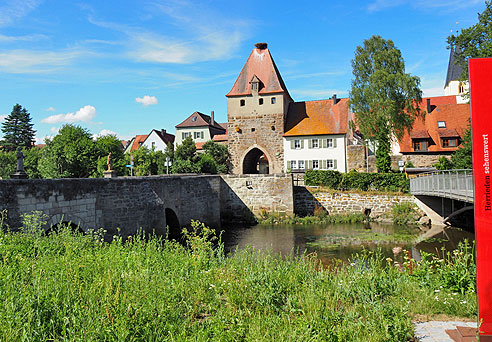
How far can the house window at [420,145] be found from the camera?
3522 centimetres

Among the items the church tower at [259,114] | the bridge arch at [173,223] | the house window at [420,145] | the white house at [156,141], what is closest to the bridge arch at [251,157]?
the church tower at [259,114]

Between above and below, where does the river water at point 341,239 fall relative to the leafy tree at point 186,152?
below

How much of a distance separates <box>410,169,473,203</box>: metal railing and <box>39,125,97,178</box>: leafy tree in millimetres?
28631

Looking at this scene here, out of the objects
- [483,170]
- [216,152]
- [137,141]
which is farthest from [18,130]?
[483,170]

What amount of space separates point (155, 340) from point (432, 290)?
435cm

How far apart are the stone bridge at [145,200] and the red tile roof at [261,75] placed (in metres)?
12.2

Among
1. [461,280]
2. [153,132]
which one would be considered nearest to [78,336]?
[461,280]

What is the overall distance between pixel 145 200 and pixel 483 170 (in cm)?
1409

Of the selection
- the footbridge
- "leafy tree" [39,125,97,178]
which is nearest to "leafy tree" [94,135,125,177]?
"leafy tree" [39,125,97,178]

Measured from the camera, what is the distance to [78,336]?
3732mm

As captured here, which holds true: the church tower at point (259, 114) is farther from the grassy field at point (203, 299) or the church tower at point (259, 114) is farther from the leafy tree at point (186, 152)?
the grassy field at point (203, 299)

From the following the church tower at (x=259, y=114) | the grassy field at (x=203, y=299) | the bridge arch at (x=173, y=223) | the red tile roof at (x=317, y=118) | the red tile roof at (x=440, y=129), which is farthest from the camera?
the church tower at (x=259, y=114)

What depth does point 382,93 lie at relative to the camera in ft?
106

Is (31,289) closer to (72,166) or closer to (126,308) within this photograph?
(126,308)
